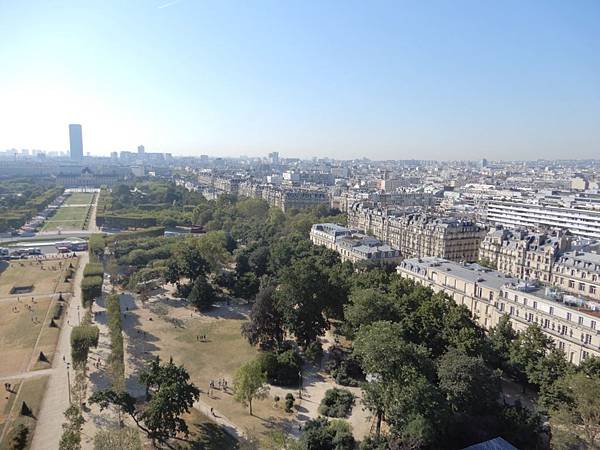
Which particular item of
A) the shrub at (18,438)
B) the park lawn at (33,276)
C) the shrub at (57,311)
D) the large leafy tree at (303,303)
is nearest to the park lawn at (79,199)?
Answer: the park lawn at (33,276)

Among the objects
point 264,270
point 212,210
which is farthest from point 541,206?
point 212,210

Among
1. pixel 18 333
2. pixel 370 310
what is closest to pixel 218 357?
pixel 370 310

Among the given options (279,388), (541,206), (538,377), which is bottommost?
(279,388)

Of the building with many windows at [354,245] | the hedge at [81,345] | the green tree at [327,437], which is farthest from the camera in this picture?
the building with many windows at [354,245]

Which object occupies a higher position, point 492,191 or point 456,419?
point 492,191

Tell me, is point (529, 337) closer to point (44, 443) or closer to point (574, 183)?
point (44, 443)

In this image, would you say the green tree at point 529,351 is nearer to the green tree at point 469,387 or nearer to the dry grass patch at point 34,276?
the green tree at point 469,387
